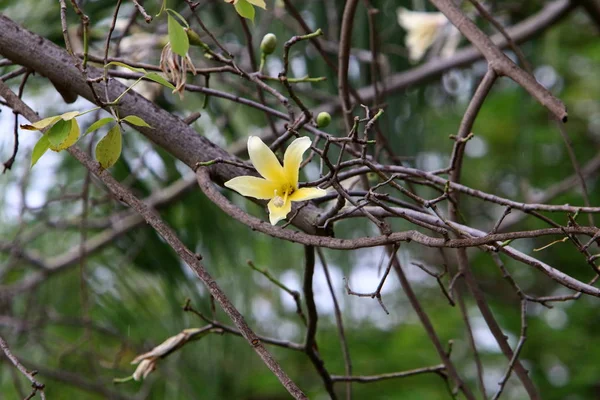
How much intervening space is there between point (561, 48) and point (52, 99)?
180cm

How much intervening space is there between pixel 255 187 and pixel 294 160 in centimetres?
4

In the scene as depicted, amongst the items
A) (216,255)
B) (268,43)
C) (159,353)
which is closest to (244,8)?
(268,43)

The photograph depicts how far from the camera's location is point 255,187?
0.64 metres

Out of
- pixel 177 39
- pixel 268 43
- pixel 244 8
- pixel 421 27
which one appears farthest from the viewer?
pixel 421 27

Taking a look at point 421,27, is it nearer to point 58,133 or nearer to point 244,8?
point 244,8

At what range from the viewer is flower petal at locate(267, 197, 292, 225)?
599 mm

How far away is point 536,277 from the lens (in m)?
2.74

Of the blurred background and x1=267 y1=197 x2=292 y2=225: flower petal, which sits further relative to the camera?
the blurred background

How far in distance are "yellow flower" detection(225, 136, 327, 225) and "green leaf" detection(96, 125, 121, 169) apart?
0.11 m

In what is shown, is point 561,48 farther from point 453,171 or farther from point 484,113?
point 453,171

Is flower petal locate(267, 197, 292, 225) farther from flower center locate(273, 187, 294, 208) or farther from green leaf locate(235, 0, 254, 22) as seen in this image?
green leaf locate(235, 0, 254, 22)

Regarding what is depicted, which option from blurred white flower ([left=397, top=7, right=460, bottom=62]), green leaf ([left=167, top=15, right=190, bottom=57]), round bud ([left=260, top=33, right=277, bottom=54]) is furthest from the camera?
blurred white flower ([left=397, top=7, right=460, bottom=62])

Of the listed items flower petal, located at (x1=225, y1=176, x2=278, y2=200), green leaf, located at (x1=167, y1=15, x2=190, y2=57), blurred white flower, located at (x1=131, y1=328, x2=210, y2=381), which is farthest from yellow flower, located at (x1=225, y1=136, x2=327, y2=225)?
blurred white flower, located at (x1=131, y1=328, x2=210, y2=381)

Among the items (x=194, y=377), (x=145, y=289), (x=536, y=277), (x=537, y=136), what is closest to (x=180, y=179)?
(x=145, y=289)
